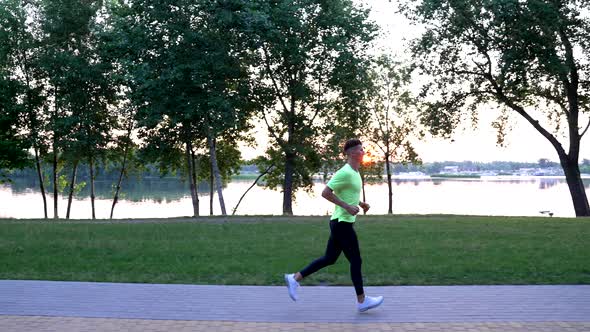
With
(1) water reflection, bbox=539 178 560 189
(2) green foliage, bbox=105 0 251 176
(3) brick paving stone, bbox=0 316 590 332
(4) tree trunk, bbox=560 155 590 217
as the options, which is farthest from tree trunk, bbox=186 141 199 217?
(1) water reflection, bbox=539 178 560 189

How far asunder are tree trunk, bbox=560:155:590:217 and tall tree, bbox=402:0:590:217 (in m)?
0.04

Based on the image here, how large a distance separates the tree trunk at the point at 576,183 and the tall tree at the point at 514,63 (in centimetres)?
4

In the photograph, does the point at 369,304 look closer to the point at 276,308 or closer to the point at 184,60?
the point at 276,308

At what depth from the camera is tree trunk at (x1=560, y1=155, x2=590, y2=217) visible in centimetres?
2538

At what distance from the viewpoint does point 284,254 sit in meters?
10.5

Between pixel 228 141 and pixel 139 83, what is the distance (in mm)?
8773

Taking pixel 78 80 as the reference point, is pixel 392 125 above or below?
below

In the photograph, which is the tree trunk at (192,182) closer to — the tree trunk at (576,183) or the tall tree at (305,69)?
the tall tree at (305,69)

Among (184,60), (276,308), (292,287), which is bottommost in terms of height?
(276,308)

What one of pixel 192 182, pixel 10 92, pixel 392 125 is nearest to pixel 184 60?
pixel 192 182

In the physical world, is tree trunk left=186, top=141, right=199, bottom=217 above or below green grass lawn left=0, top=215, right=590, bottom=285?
above

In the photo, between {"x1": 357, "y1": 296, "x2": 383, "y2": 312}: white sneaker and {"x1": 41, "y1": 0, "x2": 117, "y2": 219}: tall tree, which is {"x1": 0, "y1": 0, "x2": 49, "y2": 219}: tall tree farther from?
{"x1": 357, "y1": 296, "x2": 383, "y2": 312}: white sneaker

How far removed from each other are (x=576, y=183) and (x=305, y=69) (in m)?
12.7

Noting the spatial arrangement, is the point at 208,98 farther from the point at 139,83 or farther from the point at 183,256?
the point at 183,256
